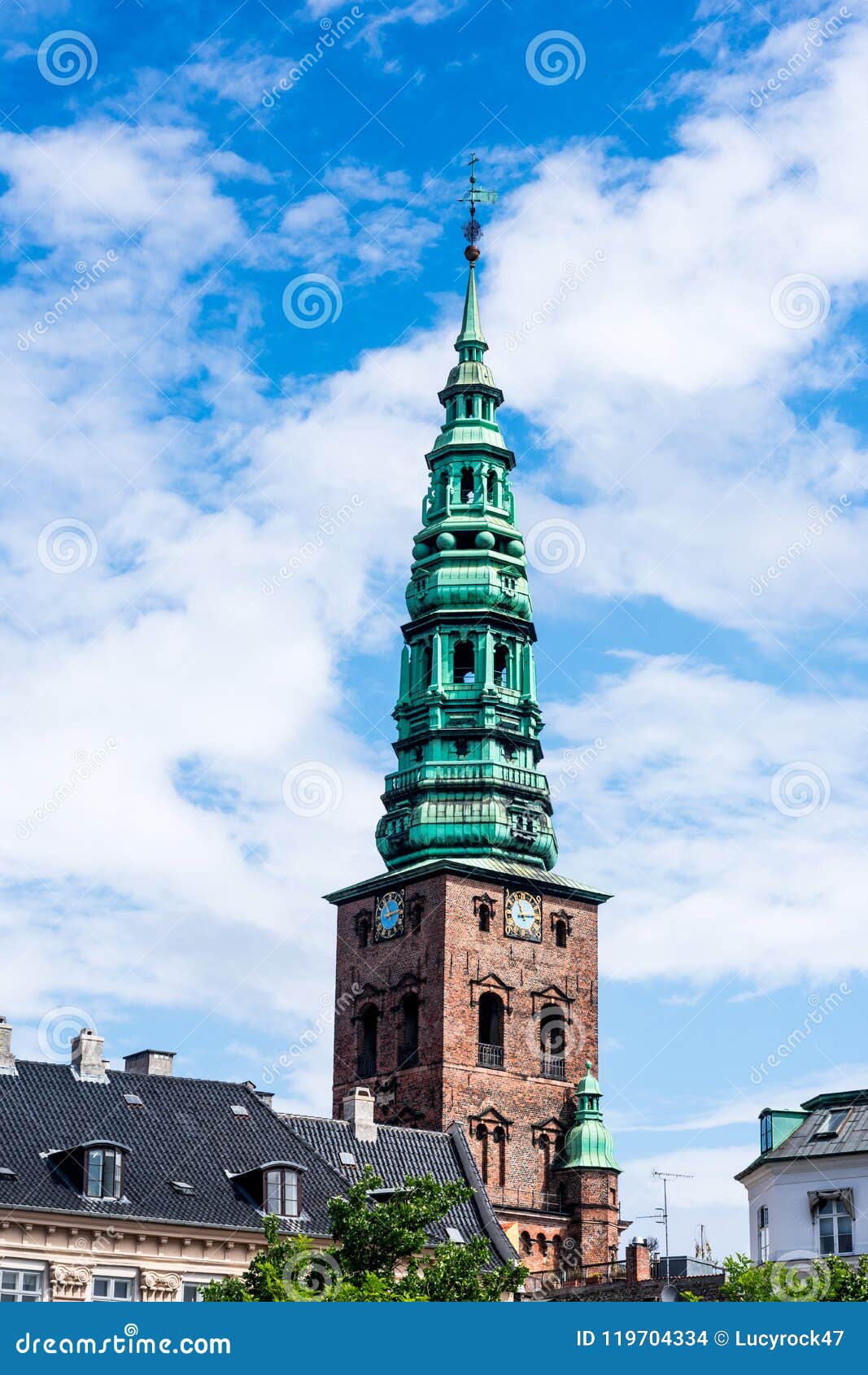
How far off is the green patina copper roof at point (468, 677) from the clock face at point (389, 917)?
1.97 m

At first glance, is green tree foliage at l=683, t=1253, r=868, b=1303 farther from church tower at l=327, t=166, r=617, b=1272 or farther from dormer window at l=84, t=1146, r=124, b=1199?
church tower at l=327, t=166, r=617, b=1272

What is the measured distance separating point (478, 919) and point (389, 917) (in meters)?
4.61

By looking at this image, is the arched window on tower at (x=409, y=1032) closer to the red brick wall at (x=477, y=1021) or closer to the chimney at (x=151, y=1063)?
the red brick wall at (x=477, y=1021)

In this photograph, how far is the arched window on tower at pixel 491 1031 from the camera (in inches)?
4003

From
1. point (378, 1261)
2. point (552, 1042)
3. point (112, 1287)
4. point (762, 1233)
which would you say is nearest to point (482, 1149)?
point (552, 1042)

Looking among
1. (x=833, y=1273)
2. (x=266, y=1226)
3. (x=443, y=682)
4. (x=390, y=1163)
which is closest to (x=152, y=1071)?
(x=390, y=1163)

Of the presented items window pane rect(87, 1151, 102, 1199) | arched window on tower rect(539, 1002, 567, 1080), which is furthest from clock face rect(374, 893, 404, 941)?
window pane rect(87, 1151, 102, 1199)

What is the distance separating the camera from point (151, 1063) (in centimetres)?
7619

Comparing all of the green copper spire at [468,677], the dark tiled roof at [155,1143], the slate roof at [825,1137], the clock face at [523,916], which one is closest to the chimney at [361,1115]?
the dark tiled roof at [155,1143]

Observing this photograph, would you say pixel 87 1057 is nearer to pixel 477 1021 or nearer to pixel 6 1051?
pixel 6 1051

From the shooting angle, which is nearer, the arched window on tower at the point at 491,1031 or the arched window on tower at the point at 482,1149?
the arched window on tower at the point at 482,1149

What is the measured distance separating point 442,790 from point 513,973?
904 centimetres
